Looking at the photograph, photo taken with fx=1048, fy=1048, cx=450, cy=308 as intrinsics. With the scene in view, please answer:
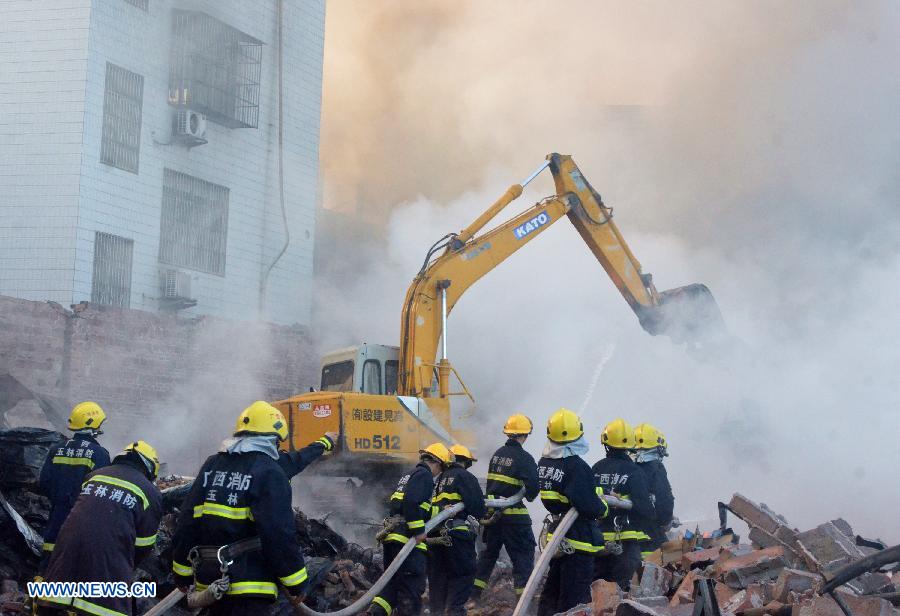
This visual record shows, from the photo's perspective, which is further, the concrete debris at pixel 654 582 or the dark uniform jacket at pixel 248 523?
the concrete debris at pixel 654 582

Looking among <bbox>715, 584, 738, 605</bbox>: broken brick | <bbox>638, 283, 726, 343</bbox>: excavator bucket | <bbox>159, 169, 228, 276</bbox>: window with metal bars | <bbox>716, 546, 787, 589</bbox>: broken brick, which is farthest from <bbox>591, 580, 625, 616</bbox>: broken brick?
<bbox>159, 169, 228, 276</bbox>: window with metal bars

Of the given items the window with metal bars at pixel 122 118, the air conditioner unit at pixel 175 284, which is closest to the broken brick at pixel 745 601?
the air conditioner unit at pixel 175 284

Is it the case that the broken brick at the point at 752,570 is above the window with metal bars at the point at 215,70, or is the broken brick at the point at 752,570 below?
below

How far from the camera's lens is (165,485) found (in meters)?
9.76

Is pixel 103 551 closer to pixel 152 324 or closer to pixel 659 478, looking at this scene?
pixel 659 478

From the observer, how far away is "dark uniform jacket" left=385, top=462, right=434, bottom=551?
7.78 m

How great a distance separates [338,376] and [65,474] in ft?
17.6

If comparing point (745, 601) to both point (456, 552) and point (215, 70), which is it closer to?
point (456, 552)

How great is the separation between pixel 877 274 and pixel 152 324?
11.1 m

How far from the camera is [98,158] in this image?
18.0 metres

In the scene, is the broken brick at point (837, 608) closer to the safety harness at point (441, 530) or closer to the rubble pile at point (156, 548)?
the safety harness at point (441, 530)

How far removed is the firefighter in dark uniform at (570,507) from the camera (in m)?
6.96

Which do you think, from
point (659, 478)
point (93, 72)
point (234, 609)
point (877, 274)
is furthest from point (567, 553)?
point (93, 72)

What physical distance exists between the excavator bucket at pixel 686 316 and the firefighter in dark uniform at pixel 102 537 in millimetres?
9806
